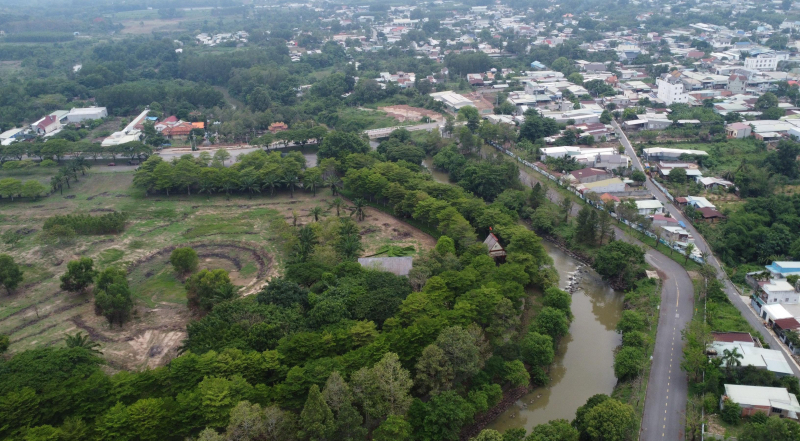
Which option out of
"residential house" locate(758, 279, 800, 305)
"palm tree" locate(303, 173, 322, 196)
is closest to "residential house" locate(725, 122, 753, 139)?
"residential house" locate(758, 279, 800, 305)

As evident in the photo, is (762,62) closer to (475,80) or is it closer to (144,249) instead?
(475,80)

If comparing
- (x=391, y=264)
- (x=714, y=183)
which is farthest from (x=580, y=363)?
(x=714, y=183)

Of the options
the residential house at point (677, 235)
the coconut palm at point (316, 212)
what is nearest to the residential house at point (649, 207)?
the residential house at point (677, 235)

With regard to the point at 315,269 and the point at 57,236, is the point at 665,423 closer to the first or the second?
the point at 315,269

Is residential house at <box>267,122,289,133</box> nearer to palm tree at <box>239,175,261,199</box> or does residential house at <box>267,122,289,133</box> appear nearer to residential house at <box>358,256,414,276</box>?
palm tree at <box>239,175,261,199</box>

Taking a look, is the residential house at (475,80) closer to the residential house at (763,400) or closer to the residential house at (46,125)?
the residential house at (46,125)

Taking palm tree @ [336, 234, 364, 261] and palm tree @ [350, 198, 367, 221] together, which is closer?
palm tree @ [336, 234, 364, 261]
